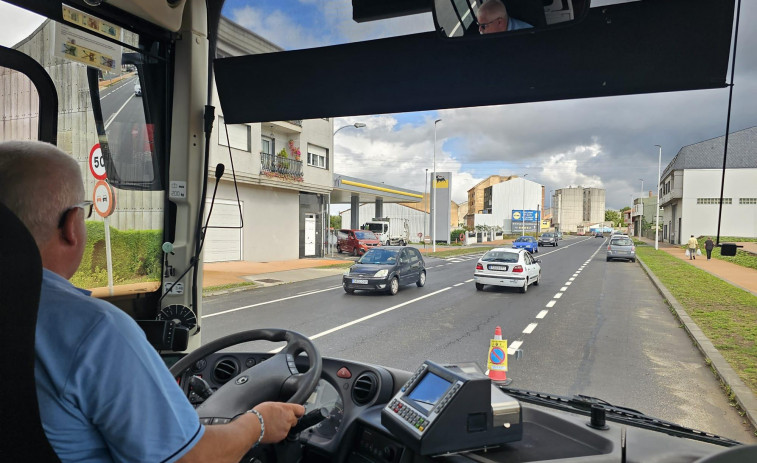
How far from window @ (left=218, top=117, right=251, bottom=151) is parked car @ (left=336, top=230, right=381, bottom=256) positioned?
27.1m

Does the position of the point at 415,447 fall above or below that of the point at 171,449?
below

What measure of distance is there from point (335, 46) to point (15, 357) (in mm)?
2355

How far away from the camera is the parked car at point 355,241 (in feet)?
103

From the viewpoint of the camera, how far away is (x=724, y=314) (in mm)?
9555

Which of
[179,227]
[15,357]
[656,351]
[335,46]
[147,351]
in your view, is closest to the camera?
[15,357]

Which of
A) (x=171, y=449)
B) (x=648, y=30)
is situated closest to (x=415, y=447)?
(x=171, y=449)

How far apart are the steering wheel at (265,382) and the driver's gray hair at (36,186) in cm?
88

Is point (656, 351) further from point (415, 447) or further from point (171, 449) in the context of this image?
point (171, 449)

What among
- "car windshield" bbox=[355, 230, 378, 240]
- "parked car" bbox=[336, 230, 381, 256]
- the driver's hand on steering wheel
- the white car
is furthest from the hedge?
"car windshield" bbox=[355, 230, 378, 240]

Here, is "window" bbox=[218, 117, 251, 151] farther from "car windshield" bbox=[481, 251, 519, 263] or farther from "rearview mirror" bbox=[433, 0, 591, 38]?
"car windshield" bbox=[481, 251, 519, 263]

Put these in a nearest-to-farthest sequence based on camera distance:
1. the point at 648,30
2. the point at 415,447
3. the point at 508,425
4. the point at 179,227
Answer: the point at 415,447 < the point at 508,425 < the point at 648,30 < the point at 179,227

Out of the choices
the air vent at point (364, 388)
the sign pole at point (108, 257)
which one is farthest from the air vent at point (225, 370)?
the sign pole at point (108, 257)

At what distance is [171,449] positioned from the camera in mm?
1102

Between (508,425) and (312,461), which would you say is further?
(312,461)
